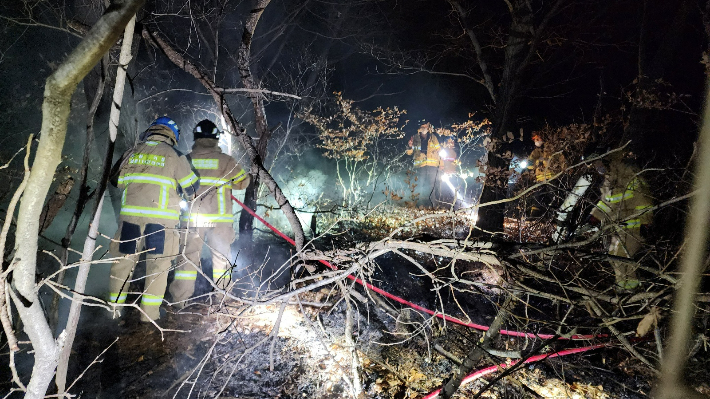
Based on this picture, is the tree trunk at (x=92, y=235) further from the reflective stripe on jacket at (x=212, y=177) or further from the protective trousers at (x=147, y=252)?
the reflective stripe on jacket at (x=212, y=177)

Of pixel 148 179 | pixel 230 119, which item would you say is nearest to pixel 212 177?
pixel 148 179

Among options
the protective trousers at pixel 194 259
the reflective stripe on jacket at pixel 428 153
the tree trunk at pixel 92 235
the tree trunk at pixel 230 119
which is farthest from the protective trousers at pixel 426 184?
the tree trunk at pixel 92 235

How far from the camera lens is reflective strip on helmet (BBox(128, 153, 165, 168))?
12.6ft

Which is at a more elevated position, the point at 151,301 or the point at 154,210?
the point at 154,210

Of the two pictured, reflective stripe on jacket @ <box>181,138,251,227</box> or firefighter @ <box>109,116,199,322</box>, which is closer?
firefighter @ <box>109,116,199,322</box>

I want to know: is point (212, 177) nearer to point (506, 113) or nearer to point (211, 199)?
point (211, 199)

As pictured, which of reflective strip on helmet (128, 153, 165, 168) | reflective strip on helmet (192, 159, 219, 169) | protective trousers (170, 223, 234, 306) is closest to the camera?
reflective strip on helmet (128, 153, 165, 168)

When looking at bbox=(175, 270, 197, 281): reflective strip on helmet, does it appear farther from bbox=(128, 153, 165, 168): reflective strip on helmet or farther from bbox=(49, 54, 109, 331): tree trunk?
bbox=(49, 54, 109, 331): tree trunk

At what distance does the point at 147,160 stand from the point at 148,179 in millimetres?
250

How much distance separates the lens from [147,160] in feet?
12.7

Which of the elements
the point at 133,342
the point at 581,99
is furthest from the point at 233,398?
the point at 581,99

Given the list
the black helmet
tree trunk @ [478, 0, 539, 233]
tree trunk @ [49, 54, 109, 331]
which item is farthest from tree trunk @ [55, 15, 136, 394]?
tree trunk @ [478, 0, 539, 233]

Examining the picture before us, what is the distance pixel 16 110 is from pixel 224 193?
162 inches

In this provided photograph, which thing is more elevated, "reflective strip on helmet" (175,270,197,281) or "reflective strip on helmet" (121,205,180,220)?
"reflective strip on helmet" (121,205,180,220)
